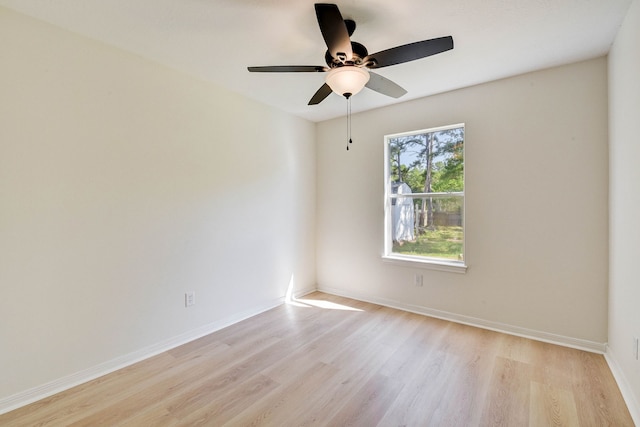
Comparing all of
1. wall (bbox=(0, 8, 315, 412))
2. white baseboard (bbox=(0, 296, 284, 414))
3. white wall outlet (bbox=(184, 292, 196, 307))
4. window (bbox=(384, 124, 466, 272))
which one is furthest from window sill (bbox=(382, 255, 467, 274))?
white wall outlet (bbox=(184, 292, 196, 307))

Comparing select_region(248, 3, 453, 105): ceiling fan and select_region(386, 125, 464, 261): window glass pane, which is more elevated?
select_region(248, 3, 453, 105): ceiling fan

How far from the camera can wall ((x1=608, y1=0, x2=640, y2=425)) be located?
69.2 inches

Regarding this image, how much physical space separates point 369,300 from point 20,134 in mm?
3570

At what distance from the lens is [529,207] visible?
8.96ft

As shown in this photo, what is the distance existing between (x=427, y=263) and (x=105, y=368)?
3089 millimetres

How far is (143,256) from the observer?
2.46m

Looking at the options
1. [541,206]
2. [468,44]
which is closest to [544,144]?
[541,206]

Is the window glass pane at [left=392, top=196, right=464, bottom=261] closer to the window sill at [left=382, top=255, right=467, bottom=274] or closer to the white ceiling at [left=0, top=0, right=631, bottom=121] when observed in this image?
the window sill at [left=382, top=255, right=467, bottom=274]

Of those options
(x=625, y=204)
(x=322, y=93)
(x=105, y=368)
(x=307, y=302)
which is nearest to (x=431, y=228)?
(x=625, y=204)

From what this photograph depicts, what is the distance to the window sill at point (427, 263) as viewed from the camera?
3.14 m

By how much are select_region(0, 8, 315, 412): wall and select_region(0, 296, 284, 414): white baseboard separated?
0.01 metres

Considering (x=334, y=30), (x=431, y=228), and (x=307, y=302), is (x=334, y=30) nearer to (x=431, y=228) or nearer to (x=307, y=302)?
(x=431, y=228)

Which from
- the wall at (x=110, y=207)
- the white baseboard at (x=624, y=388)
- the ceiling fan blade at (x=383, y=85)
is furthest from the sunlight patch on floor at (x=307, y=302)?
the ceiling fan blade at (x=383, y=85)

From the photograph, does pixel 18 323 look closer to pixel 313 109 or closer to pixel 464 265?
pixel 313 109
